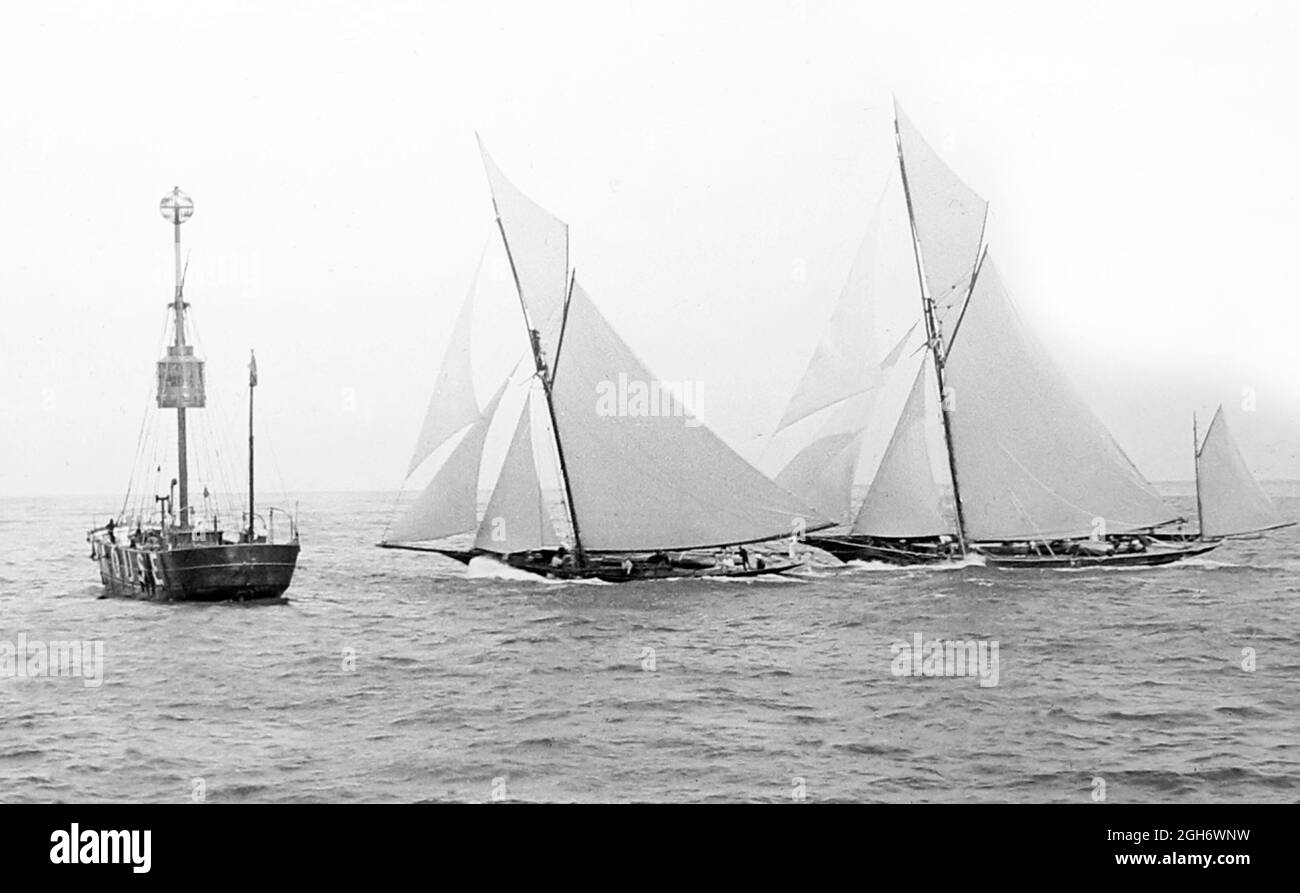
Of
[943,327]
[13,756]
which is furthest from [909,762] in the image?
[943,327]

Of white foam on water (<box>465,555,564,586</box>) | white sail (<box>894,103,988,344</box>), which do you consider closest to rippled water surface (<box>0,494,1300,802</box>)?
white foam on water (<box>465,555,564,586</box>)

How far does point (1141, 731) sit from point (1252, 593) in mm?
16335

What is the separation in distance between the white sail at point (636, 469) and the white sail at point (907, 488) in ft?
8.52

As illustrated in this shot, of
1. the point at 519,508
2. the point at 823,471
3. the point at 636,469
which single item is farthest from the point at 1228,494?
the point at 519,508

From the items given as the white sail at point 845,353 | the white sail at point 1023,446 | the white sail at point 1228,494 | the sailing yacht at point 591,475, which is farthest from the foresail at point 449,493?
the white sail at point 1228,494

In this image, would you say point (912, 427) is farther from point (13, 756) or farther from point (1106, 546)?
point (13, 756)

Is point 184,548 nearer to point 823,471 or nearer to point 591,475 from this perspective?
point 591,475

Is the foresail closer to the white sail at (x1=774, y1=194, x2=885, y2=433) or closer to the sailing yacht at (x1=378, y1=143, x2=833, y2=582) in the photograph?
the sailing yacht at (x1=378, y1=143, x2=833, y2=582)

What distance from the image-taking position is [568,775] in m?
14.3

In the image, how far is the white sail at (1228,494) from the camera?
32775mm

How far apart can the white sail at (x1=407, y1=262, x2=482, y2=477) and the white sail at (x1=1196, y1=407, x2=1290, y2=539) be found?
17059mm

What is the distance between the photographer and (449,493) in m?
29.9

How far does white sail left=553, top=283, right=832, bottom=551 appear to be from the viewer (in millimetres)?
29531

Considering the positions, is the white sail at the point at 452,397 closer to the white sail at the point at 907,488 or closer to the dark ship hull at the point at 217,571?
the dark ship hull at the point at 217,571
